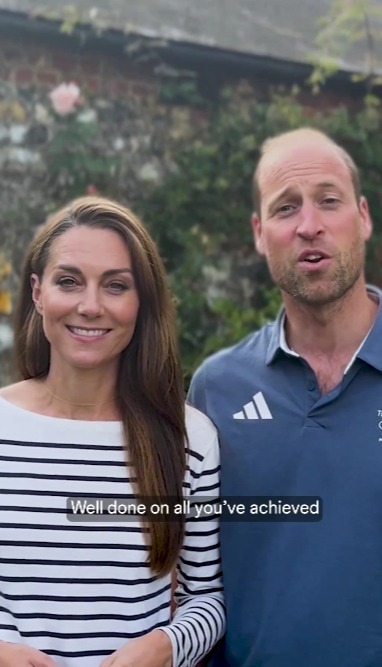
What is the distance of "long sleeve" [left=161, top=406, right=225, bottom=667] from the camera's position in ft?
7.24

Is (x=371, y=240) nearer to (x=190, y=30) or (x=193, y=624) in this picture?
(x=190, y=30)

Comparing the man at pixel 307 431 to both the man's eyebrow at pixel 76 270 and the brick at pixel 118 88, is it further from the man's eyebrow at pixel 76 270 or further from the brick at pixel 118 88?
the brick at pixel 118 88

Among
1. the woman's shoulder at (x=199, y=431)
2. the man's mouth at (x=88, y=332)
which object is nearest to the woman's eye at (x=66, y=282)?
the man's mouth at (x=88, y=332)

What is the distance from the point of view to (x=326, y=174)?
2443 mm

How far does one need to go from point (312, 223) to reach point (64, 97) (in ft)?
8.42

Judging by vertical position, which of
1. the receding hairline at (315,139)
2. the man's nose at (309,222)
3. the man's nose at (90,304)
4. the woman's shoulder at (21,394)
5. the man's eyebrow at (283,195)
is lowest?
the woman's shoulder at (21,394)

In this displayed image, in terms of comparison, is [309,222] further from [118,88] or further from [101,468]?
[118,88]

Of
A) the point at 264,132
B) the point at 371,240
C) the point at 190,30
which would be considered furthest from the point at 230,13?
the point at 371,240

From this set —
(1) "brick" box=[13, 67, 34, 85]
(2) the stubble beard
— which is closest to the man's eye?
(2) the stubble beard

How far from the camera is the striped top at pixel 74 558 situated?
2.03 metres

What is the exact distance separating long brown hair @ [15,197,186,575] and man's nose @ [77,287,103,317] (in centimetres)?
13

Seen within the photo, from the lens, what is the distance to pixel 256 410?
2.33m

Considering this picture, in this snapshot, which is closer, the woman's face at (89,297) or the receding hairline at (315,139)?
the woman's face at (89,297)

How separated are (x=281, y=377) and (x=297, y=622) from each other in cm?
61
